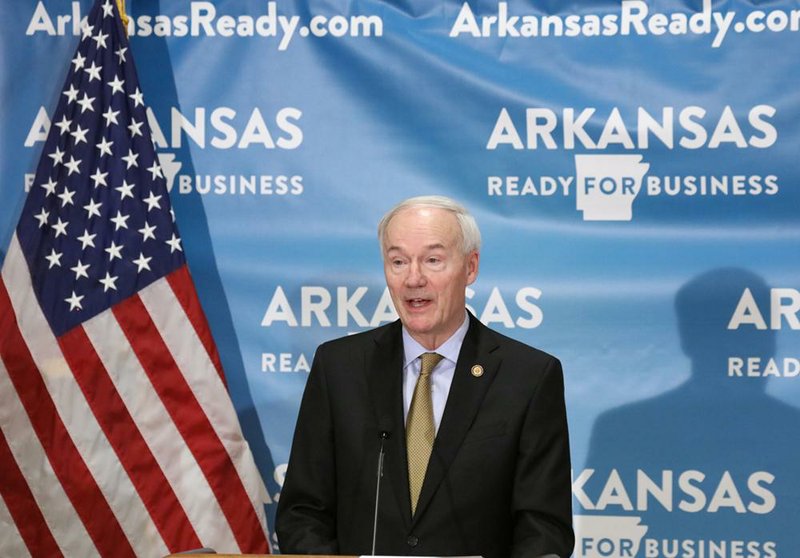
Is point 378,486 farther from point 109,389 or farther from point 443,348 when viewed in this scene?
point 109,389

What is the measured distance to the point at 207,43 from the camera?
3592mm

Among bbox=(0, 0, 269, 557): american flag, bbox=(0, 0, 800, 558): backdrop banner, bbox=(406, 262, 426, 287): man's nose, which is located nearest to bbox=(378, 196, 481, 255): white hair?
bbox=(406, 262, 426, 287): man's nose

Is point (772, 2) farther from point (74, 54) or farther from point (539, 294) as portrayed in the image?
point (74, 54)

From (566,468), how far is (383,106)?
1.62 metres

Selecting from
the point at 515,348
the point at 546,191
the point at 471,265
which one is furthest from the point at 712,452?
the point at 471,265

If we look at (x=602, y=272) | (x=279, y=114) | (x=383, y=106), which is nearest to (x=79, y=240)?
(x=279, y=114)

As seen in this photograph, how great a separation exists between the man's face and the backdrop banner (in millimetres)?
1091

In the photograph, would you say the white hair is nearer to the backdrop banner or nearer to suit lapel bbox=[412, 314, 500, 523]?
suit lapel bbox=[412, 314, 500, 523]

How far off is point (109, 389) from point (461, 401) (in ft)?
4.74

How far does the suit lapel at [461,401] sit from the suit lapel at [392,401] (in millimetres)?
27

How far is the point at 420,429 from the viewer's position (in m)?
2.34

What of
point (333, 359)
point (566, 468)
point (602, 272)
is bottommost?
point (566, 468)

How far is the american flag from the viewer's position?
3.30m

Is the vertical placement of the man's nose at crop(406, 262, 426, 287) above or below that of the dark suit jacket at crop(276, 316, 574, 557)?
above
